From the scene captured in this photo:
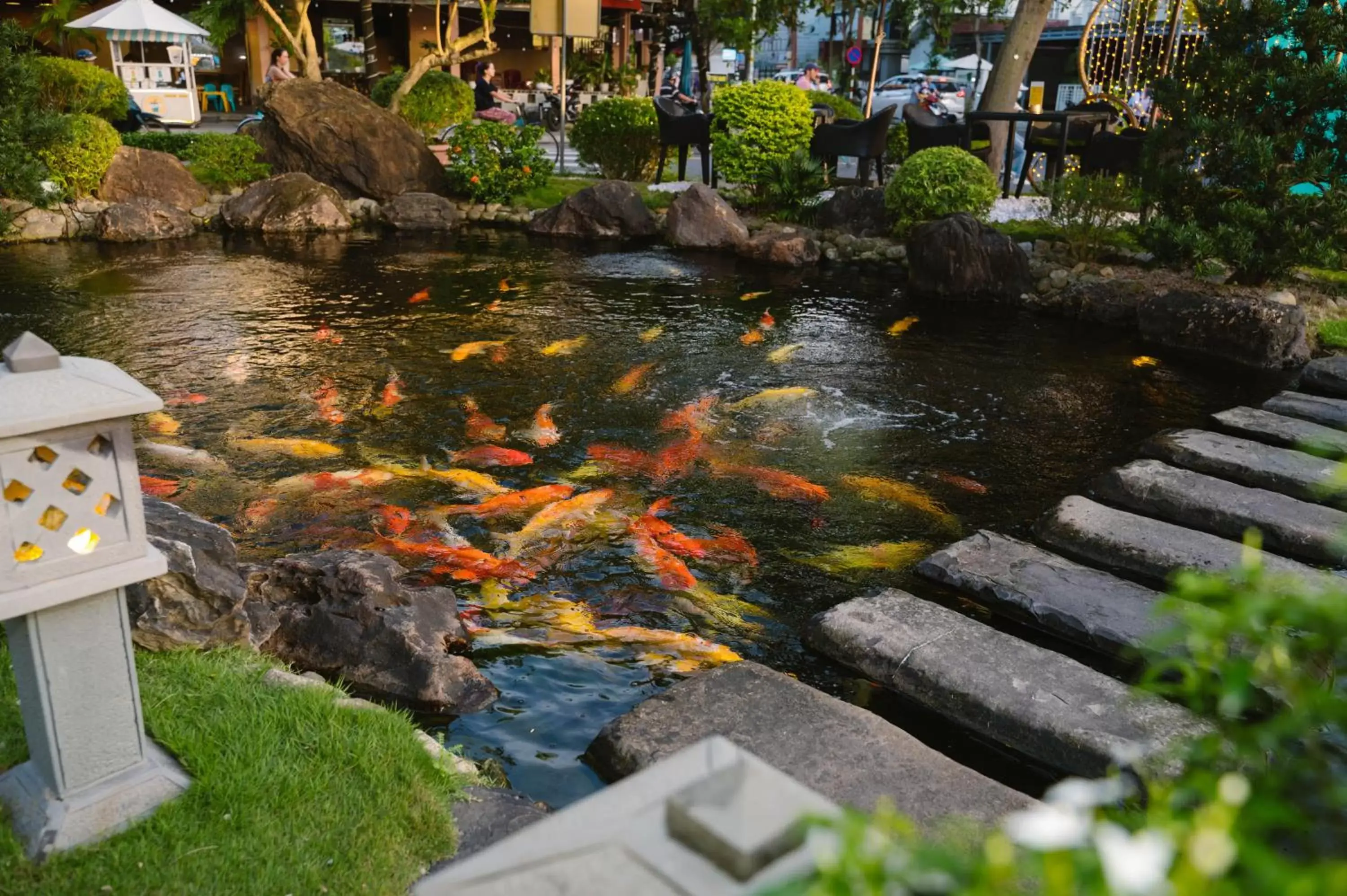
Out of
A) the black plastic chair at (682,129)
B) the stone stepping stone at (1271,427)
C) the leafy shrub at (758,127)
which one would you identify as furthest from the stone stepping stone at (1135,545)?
the black plastic chair at (682,129)

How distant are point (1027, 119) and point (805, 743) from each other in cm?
1144

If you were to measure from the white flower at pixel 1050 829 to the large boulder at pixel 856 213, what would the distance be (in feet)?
41.8

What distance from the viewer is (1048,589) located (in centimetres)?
485

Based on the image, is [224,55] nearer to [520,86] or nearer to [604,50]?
[520,86]

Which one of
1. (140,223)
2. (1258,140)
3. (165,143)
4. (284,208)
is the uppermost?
(1258,140)

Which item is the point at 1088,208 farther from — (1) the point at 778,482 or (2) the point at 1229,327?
(1) the point at 778,482

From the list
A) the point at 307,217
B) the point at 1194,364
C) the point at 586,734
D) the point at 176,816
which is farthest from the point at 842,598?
the point at 307,217

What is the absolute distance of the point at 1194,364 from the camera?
30.0ft

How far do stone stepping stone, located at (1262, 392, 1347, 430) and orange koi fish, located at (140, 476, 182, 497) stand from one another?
7.12m

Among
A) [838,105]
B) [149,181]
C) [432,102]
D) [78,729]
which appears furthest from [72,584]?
[838,105]

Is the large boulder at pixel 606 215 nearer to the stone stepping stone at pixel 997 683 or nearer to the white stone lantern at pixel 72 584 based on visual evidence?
the stone stepping stone at pixel 997 683

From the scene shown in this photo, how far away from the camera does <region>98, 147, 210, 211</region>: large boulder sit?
47.1 ft

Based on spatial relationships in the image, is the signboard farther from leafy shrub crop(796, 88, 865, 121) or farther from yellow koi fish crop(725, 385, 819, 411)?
yellow koi fish crop(725, 385, 819, 411)

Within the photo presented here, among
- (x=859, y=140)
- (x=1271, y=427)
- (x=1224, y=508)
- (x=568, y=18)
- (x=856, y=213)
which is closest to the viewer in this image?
(x=1224, y=508)
